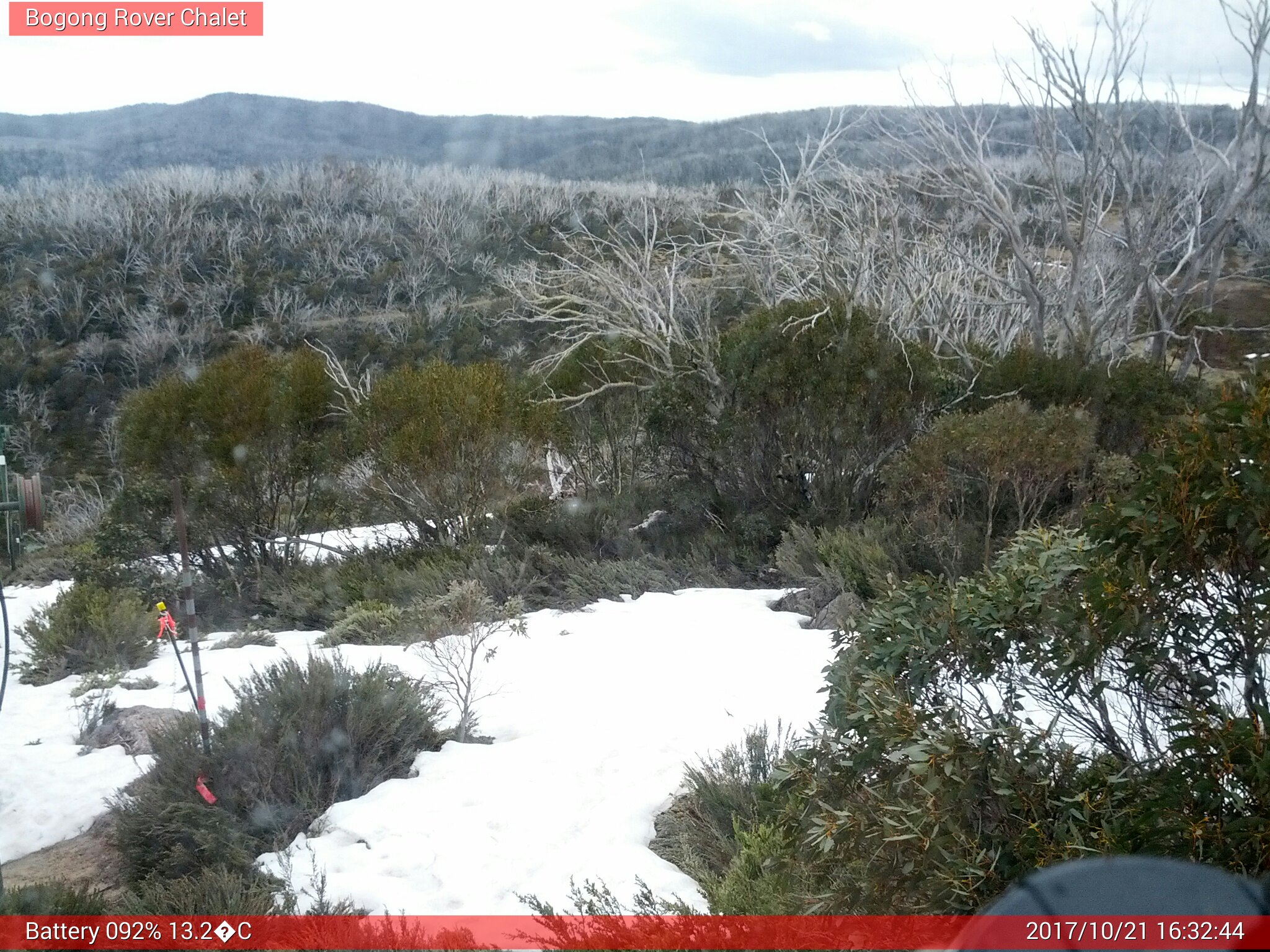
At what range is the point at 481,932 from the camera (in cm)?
312

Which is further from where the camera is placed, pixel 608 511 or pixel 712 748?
pixel 608 511

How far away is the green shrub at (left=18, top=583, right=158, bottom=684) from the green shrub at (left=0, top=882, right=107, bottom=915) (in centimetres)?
359

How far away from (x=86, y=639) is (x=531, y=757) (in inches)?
177

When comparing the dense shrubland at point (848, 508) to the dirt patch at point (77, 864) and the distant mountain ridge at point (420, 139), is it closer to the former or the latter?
the dirt patch at point (77, 864)

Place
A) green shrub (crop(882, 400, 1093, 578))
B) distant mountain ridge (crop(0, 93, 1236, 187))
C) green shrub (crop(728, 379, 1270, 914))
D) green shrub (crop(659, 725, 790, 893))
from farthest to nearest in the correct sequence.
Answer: distant mountain ridge (crop(0, 93, 1236, 187)) → green shrub (crop(882, 400, 1093, 578)) → green shrub (crop(659, 725, 790, 893)) → green shrub (crop(728, 379, 1270, 914))

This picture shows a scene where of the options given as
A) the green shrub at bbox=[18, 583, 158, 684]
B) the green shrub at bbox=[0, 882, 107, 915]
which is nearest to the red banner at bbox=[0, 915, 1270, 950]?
the green shrub at bbox=[0, 882, 107, 915]

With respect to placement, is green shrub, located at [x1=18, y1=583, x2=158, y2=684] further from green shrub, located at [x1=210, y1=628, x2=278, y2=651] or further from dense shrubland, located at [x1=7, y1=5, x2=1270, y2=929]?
green shrub, located at [x1=210, y1=628, x2=278, y2=651]

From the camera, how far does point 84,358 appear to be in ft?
85.8

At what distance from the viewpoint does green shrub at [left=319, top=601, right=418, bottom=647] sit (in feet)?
22.5

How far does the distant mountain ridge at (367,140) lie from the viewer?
598 inches

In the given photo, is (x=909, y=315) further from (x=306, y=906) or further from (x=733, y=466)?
(x=306, y=906)

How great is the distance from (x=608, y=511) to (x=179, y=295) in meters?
23.7

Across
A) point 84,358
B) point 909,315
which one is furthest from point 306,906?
point 84,358

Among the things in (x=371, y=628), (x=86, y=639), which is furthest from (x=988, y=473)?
(x=86, y=639)
